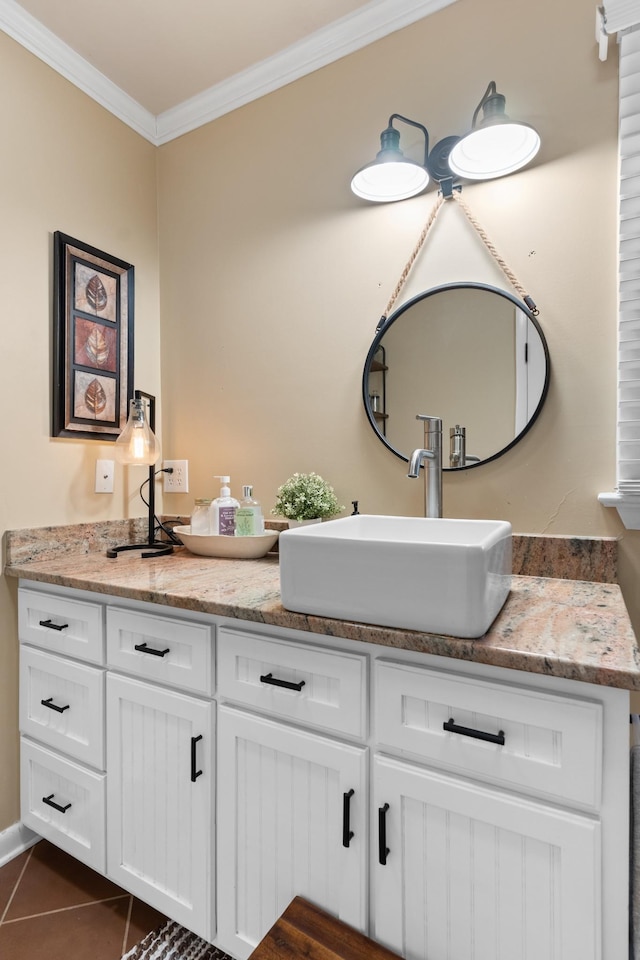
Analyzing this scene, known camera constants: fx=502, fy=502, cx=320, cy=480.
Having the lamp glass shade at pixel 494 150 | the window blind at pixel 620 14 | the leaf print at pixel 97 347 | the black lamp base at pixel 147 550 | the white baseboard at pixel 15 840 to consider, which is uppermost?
the window blind at pixel 620 14

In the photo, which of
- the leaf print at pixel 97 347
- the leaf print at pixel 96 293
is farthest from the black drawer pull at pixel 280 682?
the leaf print at pixel 96 293

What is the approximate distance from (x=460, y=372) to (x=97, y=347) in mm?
1274

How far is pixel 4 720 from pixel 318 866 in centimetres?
112

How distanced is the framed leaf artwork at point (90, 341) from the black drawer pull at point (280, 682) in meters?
1.15

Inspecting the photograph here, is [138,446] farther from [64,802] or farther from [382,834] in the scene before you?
[382,834]

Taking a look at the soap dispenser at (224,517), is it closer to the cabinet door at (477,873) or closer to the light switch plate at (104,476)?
the light switch plate at (104,476)

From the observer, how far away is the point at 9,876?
4.83ft

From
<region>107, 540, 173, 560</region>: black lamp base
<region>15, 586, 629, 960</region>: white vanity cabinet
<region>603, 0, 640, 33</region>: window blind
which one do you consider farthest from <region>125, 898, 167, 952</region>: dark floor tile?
<region>603, 0, 640, 33</region>: window blind

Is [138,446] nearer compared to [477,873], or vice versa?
[477,873]

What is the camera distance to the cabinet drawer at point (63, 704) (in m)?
1.32

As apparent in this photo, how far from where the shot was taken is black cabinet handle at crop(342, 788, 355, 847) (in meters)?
0.93

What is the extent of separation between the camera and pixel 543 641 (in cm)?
82

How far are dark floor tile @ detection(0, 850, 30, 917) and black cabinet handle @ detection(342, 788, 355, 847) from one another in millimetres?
1101

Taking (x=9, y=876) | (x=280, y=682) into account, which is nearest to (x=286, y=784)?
(x=280, y=682)
